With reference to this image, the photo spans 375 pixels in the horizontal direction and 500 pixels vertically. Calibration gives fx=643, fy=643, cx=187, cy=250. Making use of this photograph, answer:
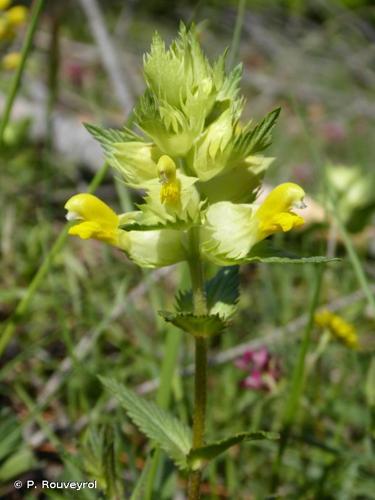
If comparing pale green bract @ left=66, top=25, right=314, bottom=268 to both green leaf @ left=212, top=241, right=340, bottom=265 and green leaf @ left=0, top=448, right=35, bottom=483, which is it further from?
green leaf @ left=0, top=448, right=35, bottom=483

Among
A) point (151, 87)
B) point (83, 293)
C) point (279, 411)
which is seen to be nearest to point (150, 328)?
point (83, 293)

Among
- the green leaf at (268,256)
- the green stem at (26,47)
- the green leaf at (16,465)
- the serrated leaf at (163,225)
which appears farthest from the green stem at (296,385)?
the green stem at (26,47)

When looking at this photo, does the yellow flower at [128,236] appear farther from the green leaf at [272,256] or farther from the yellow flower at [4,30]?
the yellow flower at [4,30]

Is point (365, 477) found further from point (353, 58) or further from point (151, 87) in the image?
point (353, 58)

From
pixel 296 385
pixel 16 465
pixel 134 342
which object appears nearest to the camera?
pixel 296 385

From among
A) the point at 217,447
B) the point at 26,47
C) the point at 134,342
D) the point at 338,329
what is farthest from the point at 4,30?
the point at 217,447

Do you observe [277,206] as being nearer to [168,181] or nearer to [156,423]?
[168,181]

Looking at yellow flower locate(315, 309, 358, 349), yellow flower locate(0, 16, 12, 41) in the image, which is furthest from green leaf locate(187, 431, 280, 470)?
yellow flower locate(0, 16, 12, 41)
